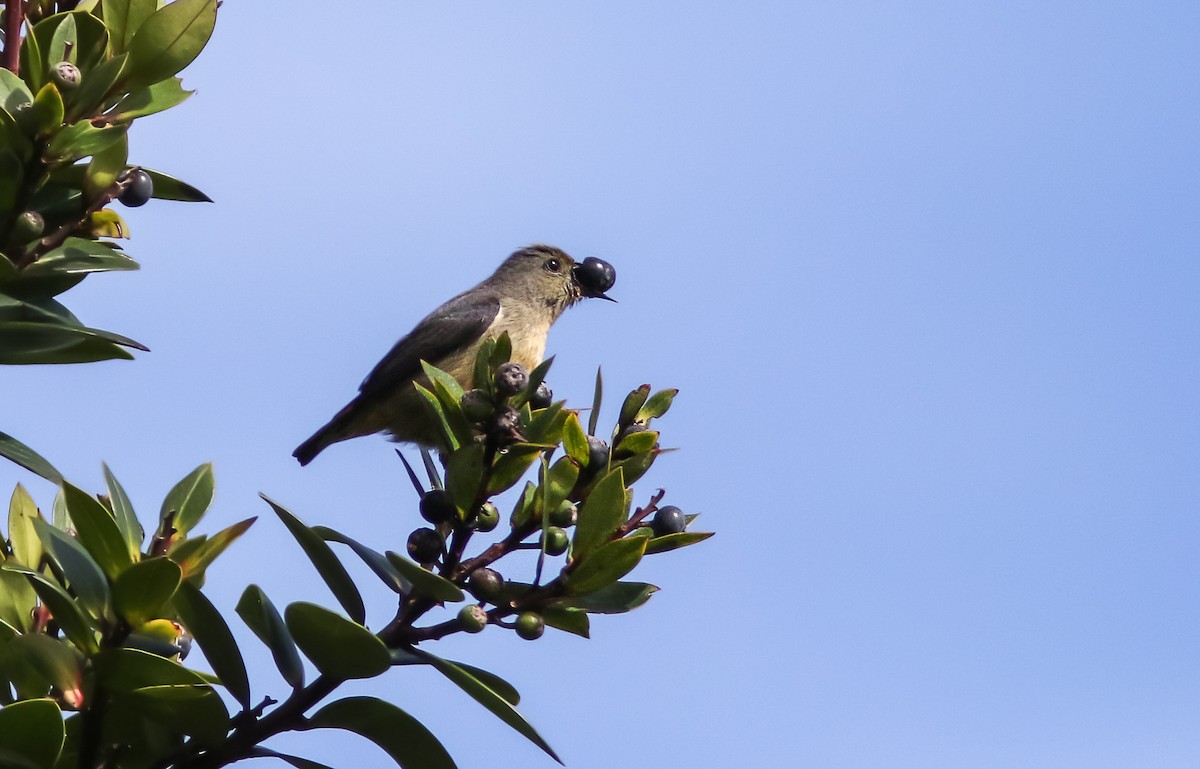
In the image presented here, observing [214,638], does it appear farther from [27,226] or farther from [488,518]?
[27,226]

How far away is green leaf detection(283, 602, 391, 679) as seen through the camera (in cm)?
210

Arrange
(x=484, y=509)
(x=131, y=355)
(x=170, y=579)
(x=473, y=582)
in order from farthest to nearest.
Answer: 1. (x=484, y=509)
2. (x=131, y=355)
3. (x=473, y=582)
4. (x=170, y=579)

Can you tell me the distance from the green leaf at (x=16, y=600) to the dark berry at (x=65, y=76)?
932mm

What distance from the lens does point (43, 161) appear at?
2.46 m

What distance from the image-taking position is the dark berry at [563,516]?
254cm

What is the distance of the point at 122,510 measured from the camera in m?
2.39

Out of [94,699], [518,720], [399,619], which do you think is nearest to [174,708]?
[94,699]

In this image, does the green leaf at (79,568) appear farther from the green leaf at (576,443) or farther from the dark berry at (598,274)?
the dark berry at (598,274)

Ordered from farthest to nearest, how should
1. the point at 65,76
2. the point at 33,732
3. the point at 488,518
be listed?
the point at 488,518, the point at 65,76, the point at 33,732

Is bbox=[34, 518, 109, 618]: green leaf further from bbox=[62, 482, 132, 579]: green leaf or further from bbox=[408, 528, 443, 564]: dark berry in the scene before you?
bbox=[408, 528, 443, 564]: dark berry

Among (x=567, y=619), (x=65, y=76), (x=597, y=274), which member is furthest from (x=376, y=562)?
(x=597, y=274)

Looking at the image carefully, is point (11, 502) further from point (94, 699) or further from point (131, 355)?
point (94, 699)

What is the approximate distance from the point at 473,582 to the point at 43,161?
1123 millimetres

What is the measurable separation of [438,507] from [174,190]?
1015 millimetres
